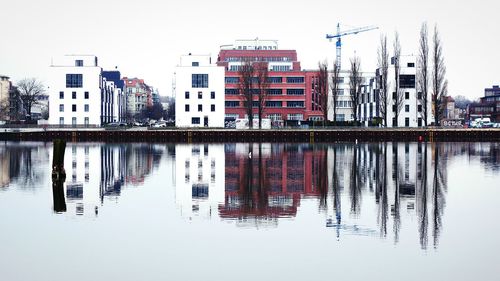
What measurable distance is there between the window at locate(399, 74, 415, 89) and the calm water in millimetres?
69131

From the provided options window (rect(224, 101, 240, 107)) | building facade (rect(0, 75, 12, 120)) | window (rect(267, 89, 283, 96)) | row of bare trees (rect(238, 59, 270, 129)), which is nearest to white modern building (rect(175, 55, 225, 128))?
row of bare trees (rect(238, 59, 270, 129))

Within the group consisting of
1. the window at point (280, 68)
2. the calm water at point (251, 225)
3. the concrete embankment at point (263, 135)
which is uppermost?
the window at point (280, 68)

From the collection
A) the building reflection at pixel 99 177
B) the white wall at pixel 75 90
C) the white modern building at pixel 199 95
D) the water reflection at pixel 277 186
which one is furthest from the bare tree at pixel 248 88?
Answer: the water reflection at pixel 277 186

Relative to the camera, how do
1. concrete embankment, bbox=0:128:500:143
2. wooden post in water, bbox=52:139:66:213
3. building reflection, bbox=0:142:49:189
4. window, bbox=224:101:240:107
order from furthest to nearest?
window, bbox=224:101:240:107 → concrete embankment, bbox=0:128:500:143 → building reflection, bbox=0:142:49:189 → wooden post in water, bbox=52:139:66:213

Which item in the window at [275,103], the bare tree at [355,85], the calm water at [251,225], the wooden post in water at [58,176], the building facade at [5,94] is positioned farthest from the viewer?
the building facade at [5,94]

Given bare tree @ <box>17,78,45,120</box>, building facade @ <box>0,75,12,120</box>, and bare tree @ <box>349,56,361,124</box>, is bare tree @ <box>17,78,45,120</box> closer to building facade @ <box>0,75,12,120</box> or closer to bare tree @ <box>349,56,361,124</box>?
building facade @ <box>0,75,12,120</box>

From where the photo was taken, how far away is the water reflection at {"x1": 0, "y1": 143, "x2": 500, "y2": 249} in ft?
74.1

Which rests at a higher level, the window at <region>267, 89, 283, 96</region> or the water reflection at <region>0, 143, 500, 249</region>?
the window at <region>267, 89, 283, 96</region>

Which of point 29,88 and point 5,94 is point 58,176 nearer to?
point 29,88

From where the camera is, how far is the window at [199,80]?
353 feet

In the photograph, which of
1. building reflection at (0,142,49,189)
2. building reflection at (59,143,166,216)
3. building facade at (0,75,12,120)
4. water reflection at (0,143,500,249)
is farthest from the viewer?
building facade at (0,75,12,120)

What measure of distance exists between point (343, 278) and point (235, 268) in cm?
261

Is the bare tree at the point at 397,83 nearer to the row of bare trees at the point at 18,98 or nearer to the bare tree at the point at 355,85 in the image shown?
the bare tree at the point at 355,85

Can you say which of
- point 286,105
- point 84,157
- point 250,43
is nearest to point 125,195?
point 84,157
